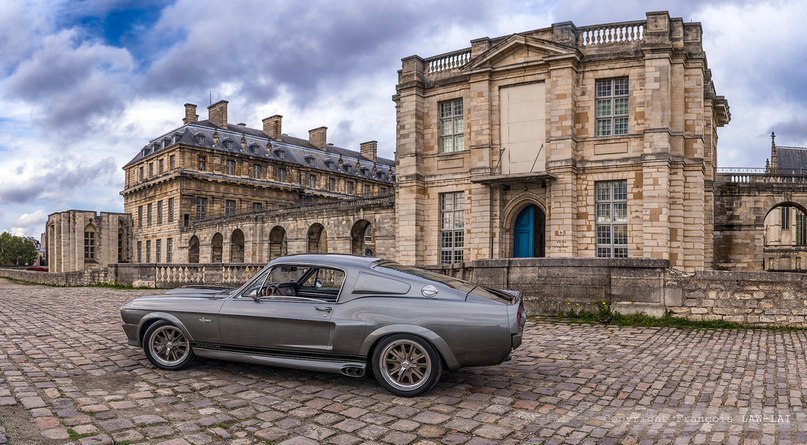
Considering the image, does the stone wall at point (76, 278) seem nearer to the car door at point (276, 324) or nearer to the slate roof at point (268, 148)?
the slate roof at point (268, 148)

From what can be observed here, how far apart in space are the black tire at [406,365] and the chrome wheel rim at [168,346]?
2.33 m

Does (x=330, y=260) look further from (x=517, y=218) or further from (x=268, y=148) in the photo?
(x=268, y=148)

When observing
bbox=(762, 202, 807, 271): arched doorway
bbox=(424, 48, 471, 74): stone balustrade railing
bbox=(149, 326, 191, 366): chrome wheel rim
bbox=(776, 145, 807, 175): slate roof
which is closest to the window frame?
bbox=(424, 48, 471, 74): stone balustrade railing

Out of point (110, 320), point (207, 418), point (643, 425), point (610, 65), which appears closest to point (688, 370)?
point (643, 425)

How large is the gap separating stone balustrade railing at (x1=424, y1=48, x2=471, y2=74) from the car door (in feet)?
58.4

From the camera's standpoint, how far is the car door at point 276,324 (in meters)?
6.02

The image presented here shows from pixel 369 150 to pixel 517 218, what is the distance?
4657 cm

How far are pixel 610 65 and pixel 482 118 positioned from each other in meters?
4.62

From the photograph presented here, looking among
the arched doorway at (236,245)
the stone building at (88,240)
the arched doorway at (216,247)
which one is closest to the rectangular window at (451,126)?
the arched doorway at (236,245)

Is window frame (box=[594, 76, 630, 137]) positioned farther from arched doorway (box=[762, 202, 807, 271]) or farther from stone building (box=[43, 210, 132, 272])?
stone building (box=[43, 210, 132, 272])

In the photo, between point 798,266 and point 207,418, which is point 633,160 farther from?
point 798,266

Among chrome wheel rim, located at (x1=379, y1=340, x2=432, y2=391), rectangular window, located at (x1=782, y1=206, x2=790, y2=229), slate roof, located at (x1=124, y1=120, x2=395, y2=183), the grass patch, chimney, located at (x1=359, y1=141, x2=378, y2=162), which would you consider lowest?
the grass patch

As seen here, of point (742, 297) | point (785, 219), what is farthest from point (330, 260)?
point (785, 219)

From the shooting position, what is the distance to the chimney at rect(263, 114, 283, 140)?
188 feet
